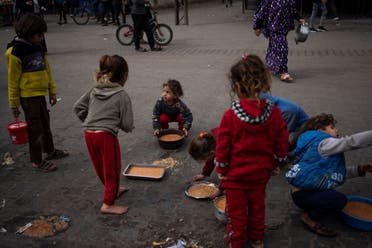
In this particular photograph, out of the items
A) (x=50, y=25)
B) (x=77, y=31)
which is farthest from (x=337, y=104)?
(x=50, y=25)

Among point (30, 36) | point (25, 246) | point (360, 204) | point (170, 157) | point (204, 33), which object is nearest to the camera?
point (25, 246)

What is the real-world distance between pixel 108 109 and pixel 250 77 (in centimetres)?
132

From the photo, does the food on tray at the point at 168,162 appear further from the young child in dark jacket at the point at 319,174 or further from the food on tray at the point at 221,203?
the young child in dark jacket at the point at 319,174

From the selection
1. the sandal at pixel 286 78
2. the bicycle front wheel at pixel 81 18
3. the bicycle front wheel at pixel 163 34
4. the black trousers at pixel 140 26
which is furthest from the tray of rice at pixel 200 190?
the bicycle front wheel at pixel 81 18

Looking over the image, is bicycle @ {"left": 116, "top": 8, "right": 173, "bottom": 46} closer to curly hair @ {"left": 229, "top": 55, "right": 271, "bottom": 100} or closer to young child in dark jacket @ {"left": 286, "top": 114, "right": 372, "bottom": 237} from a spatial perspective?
young child in dark jacket @ {"left": 286, "top": 114, "right": 372, "bottom": 237}

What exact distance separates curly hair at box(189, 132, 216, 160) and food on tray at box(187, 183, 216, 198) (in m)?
0.54

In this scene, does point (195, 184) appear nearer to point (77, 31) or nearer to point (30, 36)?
point (30, 36)

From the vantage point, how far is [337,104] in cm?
628

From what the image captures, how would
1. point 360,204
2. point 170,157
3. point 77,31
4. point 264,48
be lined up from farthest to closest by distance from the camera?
point 77,31 < point 264,48 < point 170,157 < point 360,204

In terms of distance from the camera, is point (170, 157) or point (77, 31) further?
point (77, 31)

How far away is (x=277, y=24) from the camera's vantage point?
7.43 m

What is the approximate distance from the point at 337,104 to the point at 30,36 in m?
4.71

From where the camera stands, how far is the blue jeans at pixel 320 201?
3.07 m

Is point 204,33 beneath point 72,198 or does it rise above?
above
